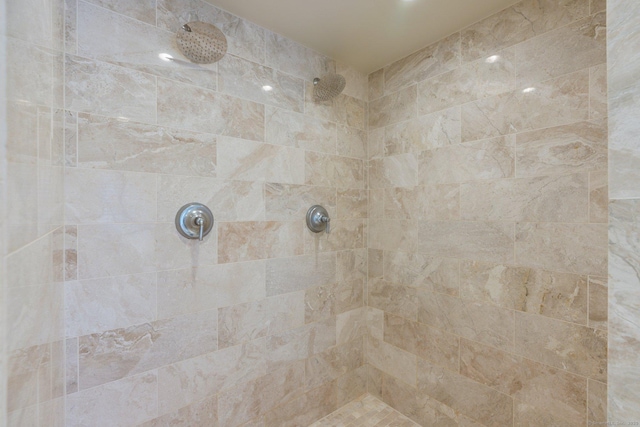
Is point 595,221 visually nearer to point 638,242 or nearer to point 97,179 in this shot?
point 638,242

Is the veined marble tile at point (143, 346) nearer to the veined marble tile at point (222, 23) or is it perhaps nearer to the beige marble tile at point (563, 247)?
the veined marble tile at point (222, 23)

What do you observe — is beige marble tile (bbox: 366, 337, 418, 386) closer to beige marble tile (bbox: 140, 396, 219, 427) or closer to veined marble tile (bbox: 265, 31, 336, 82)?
beige marble tile (bbox: 140, 396, 219, 427)

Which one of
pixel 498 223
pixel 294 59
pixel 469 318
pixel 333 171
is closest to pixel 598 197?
pixel 498 223

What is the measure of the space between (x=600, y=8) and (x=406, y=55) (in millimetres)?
847

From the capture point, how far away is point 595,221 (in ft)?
3.47

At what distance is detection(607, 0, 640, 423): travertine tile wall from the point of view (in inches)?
15.9

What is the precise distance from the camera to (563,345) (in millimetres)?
1131

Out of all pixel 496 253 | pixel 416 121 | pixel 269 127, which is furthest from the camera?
pixel 416 121

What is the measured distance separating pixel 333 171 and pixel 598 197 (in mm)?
1194

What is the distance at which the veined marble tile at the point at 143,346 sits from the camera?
102 centimetres

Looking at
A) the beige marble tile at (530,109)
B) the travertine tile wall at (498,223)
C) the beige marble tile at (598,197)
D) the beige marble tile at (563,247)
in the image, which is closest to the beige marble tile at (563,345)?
the travertine tile wall at (498,223)

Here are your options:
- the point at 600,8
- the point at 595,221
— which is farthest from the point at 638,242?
the point at 600,8

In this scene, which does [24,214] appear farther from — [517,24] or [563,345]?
[517,24]

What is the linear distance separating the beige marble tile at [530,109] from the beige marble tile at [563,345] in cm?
82
